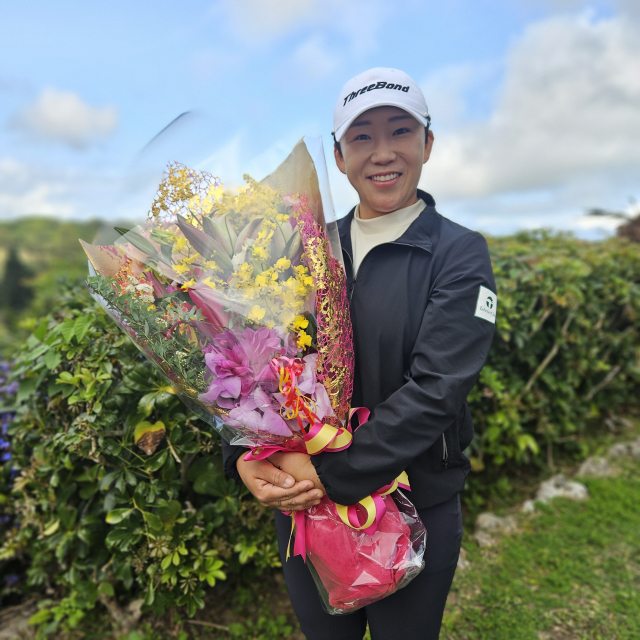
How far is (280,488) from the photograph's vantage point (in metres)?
1.46

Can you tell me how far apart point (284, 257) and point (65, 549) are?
203cm

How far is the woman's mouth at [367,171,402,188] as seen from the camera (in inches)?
66.5

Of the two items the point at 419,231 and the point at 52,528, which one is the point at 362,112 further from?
the point at 52,528

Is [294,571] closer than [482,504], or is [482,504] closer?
[294,571]

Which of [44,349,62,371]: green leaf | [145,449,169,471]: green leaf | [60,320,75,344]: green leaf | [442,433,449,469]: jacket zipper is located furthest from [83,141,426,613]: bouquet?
[44,349,62,371]: green leaf

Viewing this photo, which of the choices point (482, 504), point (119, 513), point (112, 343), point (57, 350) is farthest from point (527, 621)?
point (57, 350)

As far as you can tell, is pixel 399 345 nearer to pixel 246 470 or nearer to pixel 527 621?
pixel 246 470

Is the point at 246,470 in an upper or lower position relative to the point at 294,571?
upper

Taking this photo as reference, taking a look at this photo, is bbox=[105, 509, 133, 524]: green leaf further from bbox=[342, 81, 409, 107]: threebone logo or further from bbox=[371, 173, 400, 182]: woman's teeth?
bbox=[342, 81, 409, 107]: threebone logo

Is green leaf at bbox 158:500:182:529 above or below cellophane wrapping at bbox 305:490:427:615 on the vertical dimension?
below

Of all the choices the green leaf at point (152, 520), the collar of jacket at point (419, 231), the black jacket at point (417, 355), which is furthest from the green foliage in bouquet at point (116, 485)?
the collar of jacket at point (419, 231)

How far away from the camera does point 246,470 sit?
5.21ft

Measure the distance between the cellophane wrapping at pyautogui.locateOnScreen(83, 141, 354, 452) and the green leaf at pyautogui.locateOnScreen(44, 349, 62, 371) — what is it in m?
1.07

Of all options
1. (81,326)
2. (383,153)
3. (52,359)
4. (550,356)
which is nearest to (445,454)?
(383,153)
